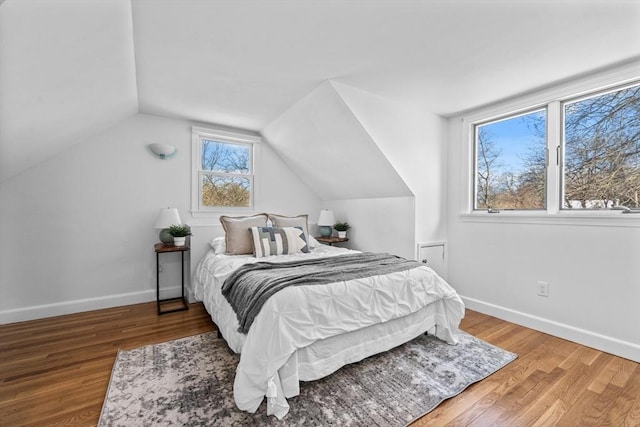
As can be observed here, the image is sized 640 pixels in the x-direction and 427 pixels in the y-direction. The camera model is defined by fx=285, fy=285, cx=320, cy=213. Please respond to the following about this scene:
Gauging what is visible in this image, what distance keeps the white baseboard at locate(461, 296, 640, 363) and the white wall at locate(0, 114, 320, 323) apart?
3.22 metres

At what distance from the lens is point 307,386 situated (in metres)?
1.79

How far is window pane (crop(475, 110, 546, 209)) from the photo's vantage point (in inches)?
112

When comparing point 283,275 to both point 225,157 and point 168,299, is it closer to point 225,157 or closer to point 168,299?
point 168,299

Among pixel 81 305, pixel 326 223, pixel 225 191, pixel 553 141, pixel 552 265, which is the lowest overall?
pixel 81 305

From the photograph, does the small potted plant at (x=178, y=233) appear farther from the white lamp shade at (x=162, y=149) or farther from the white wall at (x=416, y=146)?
the white wall at (x=416, y=146)

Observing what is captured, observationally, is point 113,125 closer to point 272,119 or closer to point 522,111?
point 272,119

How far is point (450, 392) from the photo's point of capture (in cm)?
175

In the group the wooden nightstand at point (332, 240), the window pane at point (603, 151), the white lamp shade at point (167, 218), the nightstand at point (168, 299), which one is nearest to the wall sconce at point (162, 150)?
the white lamp shade at point (167, 218)

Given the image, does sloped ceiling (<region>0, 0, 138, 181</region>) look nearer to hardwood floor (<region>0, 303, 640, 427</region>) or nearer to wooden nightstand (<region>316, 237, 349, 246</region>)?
hardwood floor (<region>0, 303, 640, 427</region>)

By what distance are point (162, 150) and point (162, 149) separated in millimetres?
12

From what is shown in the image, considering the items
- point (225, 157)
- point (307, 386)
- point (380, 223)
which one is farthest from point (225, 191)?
point (307, 386)

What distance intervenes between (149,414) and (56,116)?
7.19 ft

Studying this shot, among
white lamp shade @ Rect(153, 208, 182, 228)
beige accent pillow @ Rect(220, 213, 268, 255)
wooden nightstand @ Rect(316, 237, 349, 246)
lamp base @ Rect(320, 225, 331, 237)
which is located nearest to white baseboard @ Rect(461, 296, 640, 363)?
wooden nightstand @ Rect(316, 237, 349, 246)

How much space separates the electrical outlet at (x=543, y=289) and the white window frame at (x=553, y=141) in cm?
58
